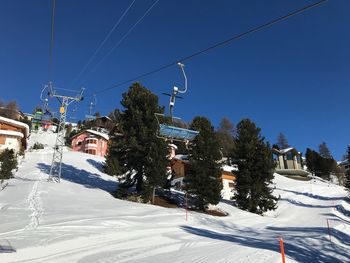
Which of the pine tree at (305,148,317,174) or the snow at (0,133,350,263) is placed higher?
the pine tree at (305,148,317,174)

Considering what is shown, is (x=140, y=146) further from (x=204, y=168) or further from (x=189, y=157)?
(x=204, y=168)

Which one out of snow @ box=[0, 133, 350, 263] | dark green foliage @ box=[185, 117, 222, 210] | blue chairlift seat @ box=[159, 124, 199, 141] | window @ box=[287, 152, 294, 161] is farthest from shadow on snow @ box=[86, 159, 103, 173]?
window @ box=[287, 152, 294, 161]

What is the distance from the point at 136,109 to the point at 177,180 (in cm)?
2317

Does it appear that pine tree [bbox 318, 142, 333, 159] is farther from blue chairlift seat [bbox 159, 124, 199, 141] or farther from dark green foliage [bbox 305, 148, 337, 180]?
blue chairlift seat [bbox 159, 124, 199, 141]

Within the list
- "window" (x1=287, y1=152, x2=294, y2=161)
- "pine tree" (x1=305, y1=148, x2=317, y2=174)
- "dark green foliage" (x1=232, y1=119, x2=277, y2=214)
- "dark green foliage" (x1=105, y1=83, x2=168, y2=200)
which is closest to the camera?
"dark green foliage" (x1=105, y1=83, x2=168, y2=200)

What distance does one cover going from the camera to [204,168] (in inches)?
1209

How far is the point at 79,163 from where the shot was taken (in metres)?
52.2

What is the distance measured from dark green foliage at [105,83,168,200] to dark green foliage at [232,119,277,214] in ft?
34.4

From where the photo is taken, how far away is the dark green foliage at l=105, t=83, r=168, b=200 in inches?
1110

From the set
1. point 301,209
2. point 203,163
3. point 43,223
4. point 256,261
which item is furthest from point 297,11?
point 301,209

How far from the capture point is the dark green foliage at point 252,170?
109ft

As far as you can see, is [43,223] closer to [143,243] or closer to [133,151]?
[143,243]

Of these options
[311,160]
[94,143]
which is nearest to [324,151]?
[311,160]

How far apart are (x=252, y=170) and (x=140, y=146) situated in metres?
14.0
